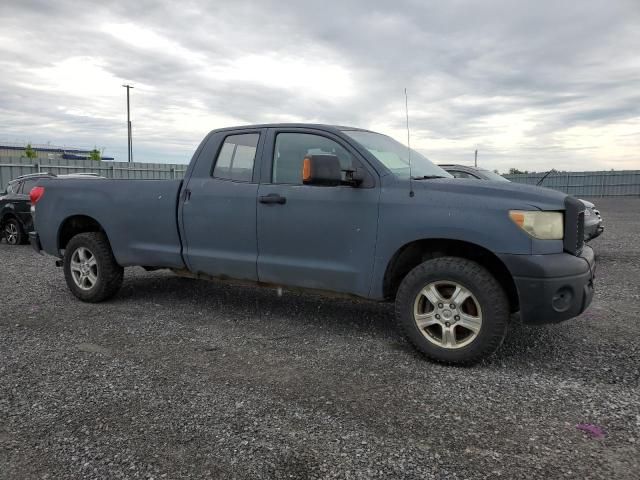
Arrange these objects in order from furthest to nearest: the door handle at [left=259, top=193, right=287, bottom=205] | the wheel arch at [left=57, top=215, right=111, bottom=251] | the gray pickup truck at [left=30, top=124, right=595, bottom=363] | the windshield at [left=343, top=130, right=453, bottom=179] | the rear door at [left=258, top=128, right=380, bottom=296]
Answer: the wheel arch at [left=57, top=215, right=111, bottom=251], the door handle at [left=259, top=193, right=287, bottom=205], the windshield at [left=343, top=130, right=453, bottom=179], the rear door at [left=258, top=128, right=380, bottom=296], the gray pickup truck at [left=30, top=124, right=595, bottom=363]

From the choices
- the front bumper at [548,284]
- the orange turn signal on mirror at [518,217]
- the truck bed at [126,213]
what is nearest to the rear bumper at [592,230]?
the front bumper at [548,284]

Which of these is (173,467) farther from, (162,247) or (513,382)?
(162,247)

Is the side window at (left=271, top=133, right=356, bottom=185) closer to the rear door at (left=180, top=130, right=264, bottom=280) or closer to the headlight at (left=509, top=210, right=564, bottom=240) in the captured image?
the rear door at (left=180, top=130, right=264, bottom=280)

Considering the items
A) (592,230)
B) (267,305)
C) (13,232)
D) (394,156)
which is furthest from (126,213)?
(13,232)

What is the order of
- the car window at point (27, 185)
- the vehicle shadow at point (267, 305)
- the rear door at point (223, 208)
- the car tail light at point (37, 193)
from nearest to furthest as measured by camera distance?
the rear door at point (223, 208)
the vehicle shadow at point (267, 305)
the car tail light at point (37, 193)
the car window at point (27, 185)

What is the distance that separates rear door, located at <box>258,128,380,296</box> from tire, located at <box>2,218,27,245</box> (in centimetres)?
907

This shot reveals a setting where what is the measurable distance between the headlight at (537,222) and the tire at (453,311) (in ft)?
1.39

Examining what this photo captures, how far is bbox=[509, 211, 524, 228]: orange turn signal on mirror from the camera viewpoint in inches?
144

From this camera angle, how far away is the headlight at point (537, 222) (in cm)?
364

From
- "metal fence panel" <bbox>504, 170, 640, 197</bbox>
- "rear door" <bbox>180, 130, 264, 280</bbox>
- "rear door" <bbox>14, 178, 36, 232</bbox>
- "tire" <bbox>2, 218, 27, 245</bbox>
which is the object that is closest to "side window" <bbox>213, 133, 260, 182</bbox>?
"rear door" <bbox>180, 130, 264, 280</bbox>

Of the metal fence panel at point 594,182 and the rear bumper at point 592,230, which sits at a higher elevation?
the metal fence panel at point 594,182

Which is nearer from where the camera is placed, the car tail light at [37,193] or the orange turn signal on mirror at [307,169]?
the orange turn signal on mirror at [307,169]

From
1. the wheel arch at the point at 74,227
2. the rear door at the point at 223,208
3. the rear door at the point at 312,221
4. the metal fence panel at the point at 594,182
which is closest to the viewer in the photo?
the rear door at the point at 312,221

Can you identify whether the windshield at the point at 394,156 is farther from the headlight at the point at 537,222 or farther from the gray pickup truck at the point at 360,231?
the headlight at the point at 537,222
